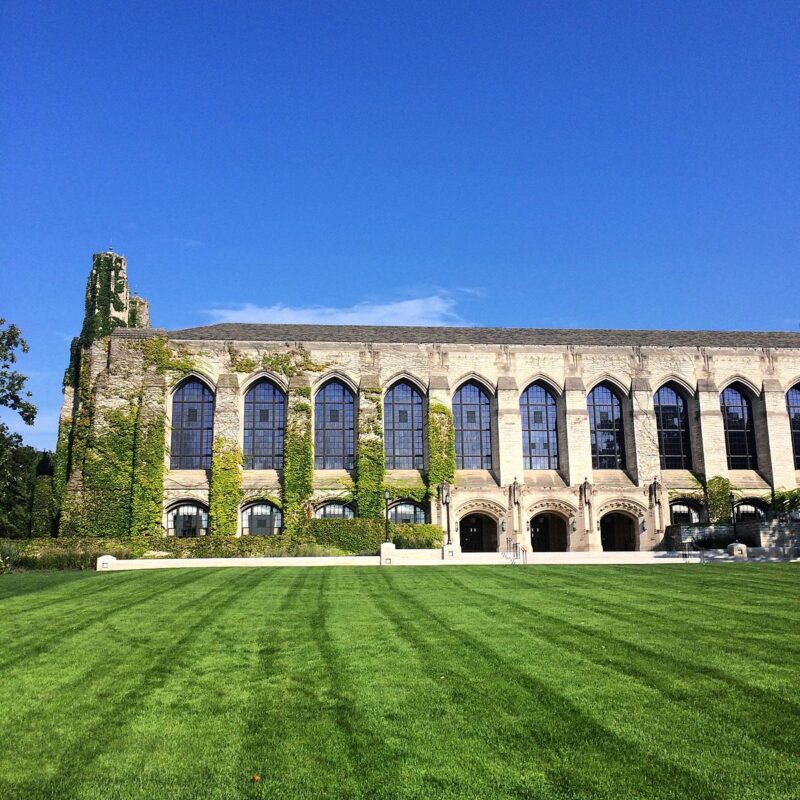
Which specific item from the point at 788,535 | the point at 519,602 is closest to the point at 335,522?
the point at 788,535

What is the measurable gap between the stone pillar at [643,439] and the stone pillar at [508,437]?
23.2 ft

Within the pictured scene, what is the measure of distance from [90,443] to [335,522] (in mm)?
14492

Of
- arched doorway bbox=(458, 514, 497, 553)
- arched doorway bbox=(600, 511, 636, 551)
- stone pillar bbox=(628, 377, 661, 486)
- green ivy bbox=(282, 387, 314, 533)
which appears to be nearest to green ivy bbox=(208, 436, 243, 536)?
green ivy bbox=(282, 387, 314, 533)

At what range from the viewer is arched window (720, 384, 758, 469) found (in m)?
44.4

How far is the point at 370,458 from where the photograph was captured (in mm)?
40344

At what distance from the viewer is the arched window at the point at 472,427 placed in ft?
139

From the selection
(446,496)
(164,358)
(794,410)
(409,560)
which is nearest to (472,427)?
(446,496)

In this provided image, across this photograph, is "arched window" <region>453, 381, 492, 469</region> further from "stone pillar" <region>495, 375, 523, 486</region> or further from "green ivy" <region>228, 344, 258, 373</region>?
"green ivy" <region>228, 344, 258, 373</region>

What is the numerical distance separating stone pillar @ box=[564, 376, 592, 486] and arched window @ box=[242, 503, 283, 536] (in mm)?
17176

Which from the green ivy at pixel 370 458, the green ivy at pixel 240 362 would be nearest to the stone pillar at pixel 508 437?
the green ivy at pixel 370 458

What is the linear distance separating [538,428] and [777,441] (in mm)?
14691

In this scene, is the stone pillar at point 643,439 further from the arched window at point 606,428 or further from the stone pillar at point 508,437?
the stone pillar at point 508,437

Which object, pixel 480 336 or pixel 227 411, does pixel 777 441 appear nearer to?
pixel 480 336

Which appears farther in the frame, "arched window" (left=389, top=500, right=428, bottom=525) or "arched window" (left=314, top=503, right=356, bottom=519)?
"arched window" (left=389, top=500, right=428, bottom=525)
